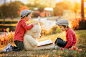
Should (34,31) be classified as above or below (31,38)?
above

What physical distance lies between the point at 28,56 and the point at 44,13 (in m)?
12.4

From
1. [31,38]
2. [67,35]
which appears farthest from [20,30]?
[67,35]

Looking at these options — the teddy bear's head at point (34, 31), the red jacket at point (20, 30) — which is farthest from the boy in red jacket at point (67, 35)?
the red jacket at point (20, 30)

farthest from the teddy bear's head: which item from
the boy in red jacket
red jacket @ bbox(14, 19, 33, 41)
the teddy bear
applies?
the boy in red jacket

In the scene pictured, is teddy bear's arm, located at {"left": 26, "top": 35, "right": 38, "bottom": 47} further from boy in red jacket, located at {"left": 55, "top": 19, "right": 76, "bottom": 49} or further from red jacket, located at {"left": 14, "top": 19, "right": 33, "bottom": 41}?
boy in red jacket, located at {"left": 55, "top": 19, "right": 76, "bottom": 49}

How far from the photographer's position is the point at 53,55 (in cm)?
264

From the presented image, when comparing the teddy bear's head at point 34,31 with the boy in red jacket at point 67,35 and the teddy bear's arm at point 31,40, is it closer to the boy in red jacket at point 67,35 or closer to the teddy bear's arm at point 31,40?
the teddy bear's arm at point 31,40

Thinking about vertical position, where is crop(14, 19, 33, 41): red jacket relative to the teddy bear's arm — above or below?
above

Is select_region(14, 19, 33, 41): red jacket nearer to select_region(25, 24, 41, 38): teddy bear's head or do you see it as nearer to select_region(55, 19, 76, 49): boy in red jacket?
select_region(25, 24, 41, 38): teddy bear's head

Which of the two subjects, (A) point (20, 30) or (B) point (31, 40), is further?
(A) point (20, 30)

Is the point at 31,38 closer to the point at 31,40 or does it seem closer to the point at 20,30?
the point at 31,40

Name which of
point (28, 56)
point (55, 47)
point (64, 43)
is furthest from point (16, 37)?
point (64, 43)

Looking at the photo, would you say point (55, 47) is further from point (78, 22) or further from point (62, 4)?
point (62, 4)

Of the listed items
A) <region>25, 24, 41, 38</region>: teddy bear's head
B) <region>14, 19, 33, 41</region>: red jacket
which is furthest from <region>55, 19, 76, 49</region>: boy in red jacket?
<region>14, 19, 33, 41</region>: red jacket
